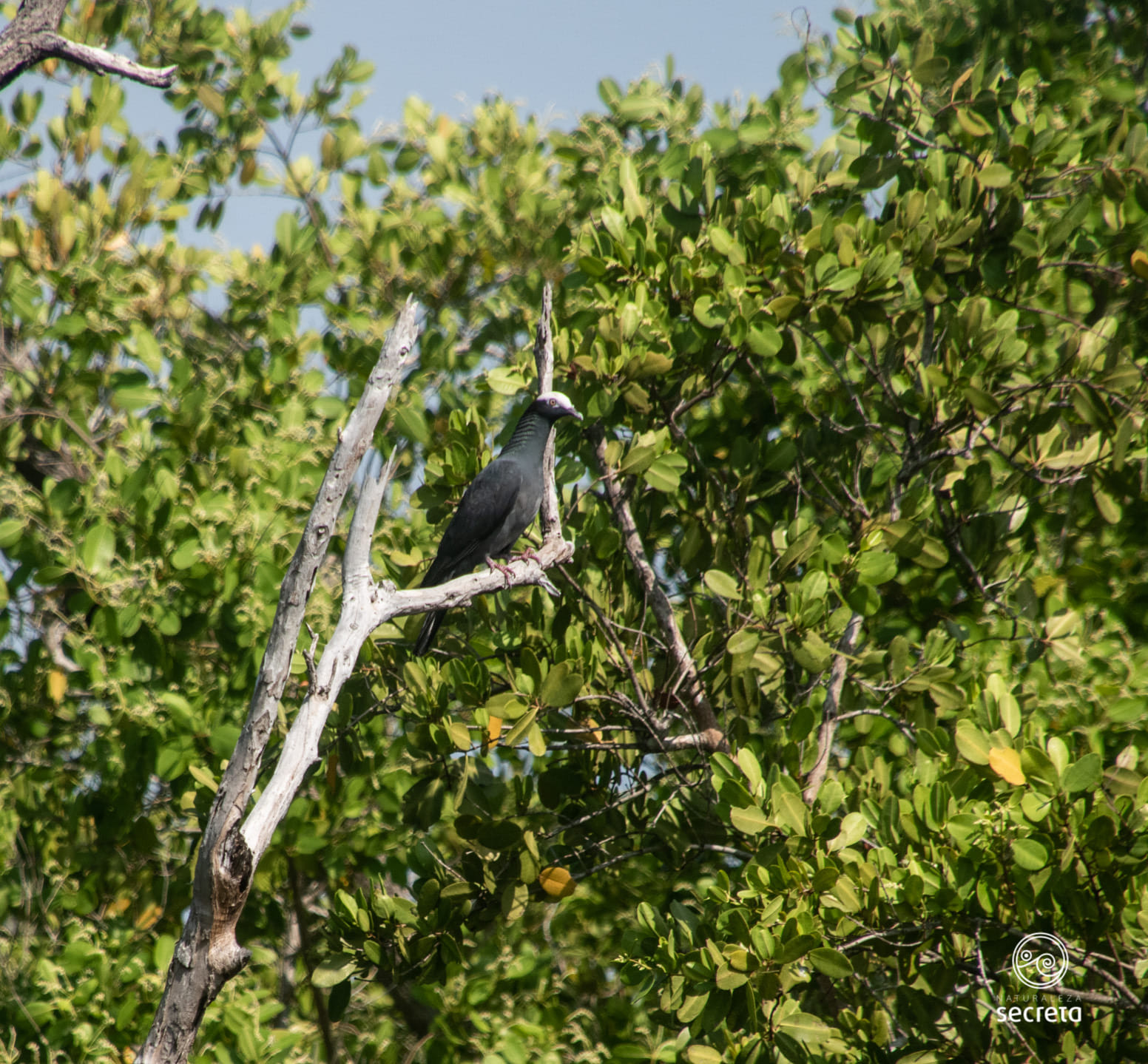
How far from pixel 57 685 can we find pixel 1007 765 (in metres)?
4.19

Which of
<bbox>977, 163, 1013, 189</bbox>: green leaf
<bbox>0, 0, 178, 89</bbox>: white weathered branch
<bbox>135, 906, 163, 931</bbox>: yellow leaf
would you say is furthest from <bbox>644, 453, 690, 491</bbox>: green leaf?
<bbox>135, 906, 163, 931</bbox>: yellow leaf

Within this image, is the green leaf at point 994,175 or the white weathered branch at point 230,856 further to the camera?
the green leaf at point 994,175

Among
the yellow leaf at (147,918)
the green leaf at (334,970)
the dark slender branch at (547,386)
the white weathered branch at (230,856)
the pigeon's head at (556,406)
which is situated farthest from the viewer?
the yellow leaf at (147,918)

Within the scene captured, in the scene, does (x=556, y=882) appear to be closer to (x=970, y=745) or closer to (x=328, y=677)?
(x=328, y=677)

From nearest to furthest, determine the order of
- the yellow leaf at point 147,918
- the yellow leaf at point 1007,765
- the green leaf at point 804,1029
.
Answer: the green leaf at point 804,1029 → the yellow leaf at point 1007,765 → the yellow leaf at point 147,918

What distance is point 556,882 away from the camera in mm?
3750

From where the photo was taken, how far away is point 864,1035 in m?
3.38

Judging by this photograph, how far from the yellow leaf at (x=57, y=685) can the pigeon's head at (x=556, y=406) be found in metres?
2.73

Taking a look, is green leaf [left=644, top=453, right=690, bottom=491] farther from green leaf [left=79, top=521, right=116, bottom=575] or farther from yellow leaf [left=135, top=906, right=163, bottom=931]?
yellow leaf [left=135, top=906, right=163, bottom=931]

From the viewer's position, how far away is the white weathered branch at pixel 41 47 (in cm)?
363

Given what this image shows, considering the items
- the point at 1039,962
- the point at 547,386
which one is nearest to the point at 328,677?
the point at 547,386

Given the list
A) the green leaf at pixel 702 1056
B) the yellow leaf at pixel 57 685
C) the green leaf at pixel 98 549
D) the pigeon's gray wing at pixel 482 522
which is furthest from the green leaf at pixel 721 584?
the yellow leaf at pixel 57 685

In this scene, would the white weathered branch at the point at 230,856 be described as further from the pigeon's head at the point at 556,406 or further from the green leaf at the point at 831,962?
the green leaf at the point at 831,962

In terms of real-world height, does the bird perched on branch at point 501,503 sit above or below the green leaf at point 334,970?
above
